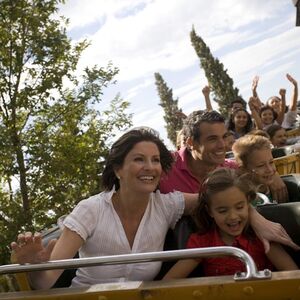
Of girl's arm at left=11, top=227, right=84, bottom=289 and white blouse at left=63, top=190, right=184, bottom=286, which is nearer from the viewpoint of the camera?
girl's arm at left=11, top=227, right=84, bottom=289

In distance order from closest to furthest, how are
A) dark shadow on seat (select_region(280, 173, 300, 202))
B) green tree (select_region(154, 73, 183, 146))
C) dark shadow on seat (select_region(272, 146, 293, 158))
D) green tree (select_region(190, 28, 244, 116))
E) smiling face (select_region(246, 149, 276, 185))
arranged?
smiling face (select_region(246, 149, 276, 185)) < dark shadow on seat (select_region(280, 173, 300, 202)) < dark shadow on seat (select_region(272, 146, 293, 158)) < green tree (select_region(190, 28, 244, 116)) < green tree (select_region(154, 73, 183, 146))

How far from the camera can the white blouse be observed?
7.22ft

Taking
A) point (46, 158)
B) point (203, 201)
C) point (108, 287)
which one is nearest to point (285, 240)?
point (203, 201)

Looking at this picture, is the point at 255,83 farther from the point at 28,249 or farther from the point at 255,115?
the point at 28,249

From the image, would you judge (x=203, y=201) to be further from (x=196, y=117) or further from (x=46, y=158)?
(x=46, y=158)

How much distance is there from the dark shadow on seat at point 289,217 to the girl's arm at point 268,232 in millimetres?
116

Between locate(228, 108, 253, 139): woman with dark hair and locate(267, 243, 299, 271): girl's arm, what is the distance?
3888 millimetres

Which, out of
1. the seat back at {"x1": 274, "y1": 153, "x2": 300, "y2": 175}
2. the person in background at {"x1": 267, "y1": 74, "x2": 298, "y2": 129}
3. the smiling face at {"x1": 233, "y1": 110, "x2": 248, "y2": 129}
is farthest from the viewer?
the person in background at {"x1": 267, "y1": 74, "x2": 298, "y2": 129}

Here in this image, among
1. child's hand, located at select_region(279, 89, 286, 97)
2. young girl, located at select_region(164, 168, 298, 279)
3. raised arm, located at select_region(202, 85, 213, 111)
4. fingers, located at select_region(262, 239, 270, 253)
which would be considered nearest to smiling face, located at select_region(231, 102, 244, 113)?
raised arm, located at select_region(202, 85, 213, 111)

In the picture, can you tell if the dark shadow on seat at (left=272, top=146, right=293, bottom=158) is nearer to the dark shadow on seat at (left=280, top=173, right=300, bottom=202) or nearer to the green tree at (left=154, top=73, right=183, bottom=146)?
the dark shadow on seat at (left=280, top=173, right=300, bottom=202)

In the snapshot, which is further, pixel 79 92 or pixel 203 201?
pixel 79 92

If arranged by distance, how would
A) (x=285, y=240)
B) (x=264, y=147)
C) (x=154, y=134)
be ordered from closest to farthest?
(x=285, y=240) < (x=154, y=134) < (x=264, y=147)

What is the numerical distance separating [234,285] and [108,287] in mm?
416

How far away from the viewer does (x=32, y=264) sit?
1681mm
